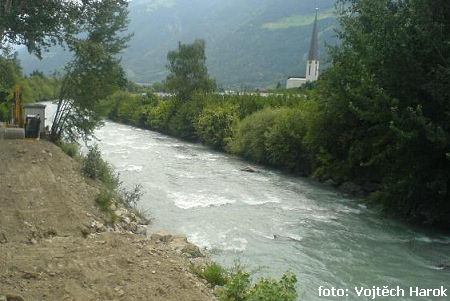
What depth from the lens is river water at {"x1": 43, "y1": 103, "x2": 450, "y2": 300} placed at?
14.2 m

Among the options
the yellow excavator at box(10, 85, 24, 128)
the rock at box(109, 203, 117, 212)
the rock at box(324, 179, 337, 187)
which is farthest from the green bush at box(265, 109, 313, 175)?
the rock at box(109, 203, 117, 212)

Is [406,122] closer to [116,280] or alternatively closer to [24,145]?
[116,280]

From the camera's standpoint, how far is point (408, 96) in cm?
2042

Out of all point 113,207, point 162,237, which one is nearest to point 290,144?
point 113,207

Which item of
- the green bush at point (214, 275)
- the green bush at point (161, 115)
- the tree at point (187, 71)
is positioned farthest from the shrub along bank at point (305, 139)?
the green bush at point (214, 275)

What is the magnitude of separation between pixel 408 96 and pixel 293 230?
7.02m

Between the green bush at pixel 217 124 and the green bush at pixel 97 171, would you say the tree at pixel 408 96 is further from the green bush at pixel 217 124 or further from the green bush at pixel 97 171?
the green bush at pixel 217 124

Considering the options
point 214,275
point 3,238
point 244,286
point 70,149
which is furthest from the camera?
point 70,149

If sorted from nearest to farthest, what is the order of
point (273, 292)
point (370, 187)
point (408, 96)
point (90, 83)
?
point (273, 292) → point (408, 96) → point (90, 83) → point (370, 187)

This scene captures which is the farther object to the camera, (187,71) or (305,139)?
(187,71)

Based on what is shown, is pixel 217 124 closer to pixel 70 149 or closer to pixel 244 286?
pixel 70 149

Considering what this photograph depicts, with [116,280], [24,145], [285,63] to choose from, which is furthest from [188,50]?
[285,63]

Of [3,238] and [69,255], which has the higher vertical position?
[69,255]

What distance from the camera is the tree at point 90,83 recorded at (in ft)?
79.0
